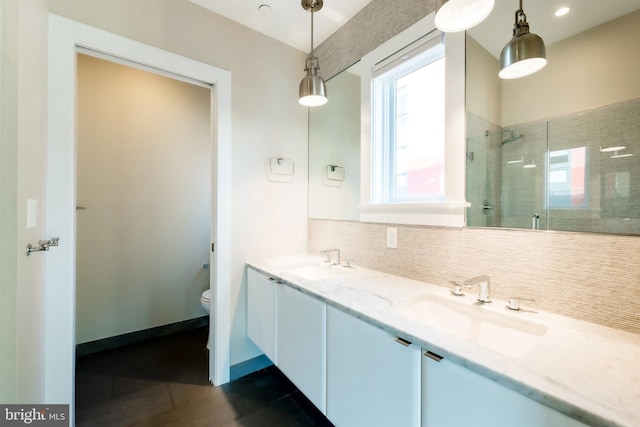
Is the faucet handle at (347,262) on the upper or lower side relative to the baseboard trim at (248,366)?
upper

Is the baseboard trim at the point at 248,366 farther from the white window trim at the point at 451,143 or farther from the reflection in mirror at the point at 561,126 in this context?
the reflection in mirror at the point at 561,126

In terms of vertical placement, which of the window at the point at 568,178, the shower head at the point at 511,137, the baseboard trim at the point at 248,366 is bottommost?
the baseboard trim at the point at 248,366

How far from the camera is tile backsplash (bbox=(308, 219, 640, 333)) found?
33.7 inches

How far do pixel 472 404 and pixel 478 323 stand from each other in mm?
437

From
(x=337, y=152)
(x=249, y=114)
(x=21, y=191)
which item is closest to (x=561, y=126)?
(x=337, y=152)

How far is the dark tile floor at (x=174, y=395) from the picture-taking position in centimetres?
147

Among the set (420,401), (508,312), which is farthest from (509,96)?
(420,401)

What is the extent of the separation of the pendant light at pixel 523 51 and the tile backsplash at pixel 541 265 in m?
0.67

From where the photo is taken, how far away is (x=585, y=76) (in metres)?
0.95

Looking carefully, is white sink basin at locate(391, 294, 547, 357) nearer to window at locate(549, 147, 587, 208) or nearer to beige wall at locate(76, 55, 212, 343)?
window at locate(549, 147, 587, 208)

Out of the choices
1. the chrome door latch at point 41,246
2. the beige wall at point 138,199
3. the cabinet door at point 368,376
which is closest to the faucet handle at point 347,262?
the cabinet door at point 368,376

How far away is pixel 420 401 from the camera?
2.65 ft

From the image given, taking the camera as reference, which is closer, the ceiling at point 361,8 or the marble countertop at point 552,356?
the marble countertop at point 552,356

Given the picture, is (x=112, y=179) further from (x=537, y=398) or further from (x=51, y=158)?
(x=537, y=398)
